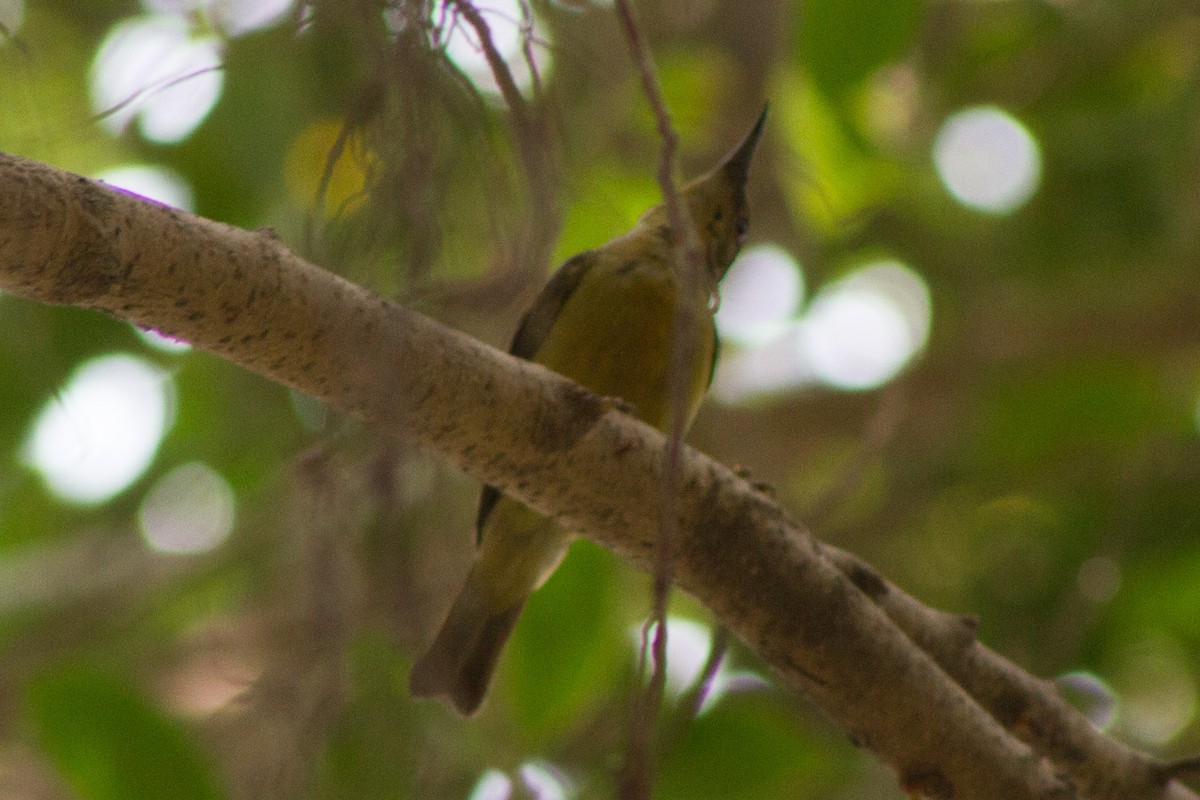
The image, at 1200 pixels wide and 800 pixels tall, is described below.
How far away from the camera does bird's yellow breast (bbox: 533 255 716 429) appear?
277cm

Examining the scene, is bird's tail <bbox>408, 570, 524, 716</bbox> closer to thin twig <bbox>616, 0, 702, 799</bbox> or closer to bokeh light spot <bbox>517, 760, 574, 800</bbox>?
bokeh light spot <bbox>517, 760, 574, 800</bbox>

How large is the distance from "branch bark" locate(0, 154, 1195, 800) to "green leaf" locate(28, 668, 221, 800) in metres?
1.30

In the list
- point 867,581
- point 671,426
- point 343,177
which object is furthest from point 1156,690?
point 671,426

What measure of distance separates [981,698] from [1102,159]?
2.49m

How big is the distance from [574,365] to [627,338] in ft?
0.42

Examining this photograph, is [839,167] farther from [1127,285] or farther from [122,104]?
[122,104]

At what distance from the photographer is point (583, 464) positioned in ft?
5.97

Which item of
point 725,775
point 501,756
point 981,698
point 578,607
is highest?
point 981,698

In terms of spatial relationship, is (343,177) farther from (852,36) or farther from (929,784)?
(852,36)

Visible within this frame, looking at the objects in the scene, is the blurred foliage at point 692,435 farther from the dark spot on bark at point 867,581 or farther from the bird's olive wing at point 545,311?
the dark spot on bark at point 867,581

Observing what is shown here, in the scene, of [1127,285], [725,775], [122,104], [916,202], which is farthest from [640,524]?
[1127,285]

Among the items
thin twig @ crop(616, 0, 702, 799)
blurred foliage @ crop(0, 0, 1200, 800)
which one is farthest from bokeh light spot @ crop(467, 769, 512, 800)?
thin twig @ crop(616, 0, 702, 799)

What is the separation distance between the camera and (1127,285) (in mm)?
4746

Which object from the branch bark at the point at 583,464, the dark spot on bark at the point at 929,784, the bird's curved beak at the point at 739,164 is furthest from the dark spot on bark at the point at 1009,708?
the bird's curved beak at the point at 739,164
